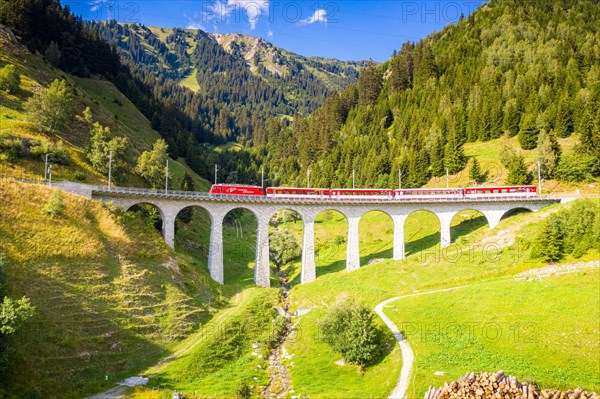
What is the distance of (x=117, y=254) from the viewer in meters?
48.7

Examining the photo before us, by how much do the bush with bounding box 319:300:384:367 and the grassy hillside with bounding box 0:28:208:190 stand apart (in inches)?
1897

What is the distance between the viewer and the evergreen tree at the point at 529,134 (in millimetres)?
99062

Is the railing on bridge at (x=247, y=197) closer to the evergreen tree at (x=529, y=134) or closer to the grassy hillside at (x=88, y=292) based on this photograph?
the grassy hillside at (x=88, y=292)

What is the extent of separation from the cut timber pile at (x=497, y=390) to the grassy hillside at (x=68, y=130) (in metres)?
61.2

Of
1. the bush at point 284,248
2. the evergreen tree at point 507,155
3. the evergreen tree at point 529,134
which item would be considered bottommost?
the bush at point 284,248

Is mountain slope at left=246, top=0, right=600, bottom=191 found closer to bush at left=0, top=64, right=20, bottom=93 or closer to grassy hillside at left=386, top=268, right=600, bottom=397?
grassy hillside at left=386, top=268, right=600, bottom=397

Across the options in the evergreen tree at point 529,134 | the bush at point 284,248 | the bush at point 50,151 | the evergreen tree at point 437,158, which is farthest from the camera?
the evergreen tree at point 437,158

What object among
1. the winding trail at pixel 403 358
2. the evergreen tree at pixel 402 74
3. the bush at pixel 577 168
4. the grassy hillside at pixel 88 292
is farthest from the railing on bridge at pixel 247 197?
the evergreen tree at pixel 402 74

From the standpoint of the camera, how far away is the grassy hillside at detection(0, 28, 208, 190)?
63.1 metres

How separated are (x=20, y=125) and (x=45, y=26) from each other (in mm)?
63980

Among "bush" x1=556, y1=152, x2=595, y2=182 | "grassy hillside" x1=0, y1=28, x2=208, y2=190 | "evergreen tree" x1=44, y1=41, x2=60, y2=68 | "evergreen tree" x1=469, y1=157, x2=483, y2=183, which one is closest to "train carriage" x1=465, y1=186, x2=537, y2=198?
"bush" x1=556, y1=152, x2=595, y2=182

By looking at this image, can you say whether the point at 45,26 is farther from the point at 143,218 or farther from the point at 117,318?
the point at 117,318

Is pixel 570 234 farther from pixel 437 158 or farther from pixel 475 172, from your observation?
pixel 437 158

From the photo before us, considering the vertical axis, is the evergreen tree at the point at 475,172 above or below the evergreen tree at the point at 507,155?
below
